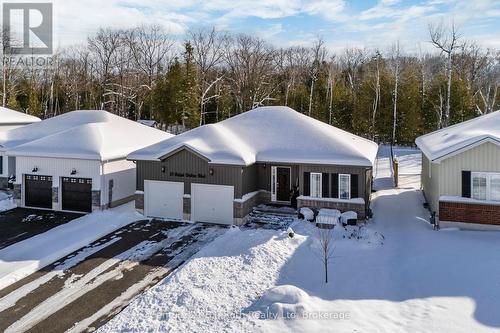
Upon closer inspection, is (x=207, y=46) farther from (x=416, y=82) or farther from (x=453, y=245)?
(x=453, y=245)

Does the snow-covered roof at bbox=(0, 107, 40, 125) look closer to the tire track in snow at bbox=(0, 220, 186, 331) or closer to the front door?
the tire track in snow at bbox=(0, 220, 186, 331)

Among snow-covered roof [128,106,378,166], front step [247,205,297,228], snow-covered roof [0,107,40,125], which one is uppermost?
snow-covered roof [0,107,40,125]

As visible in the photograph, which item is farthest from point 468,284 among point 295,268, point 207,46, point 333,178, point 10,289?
point 207,46

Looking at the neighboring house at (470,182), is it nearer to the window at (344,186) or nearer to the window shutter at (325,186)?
the window at (344,186)

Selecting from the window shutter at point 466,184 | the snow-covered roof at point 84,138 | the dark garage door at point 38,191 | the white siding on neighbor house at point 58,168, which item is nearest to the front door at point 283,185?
the window shutter at point 466,184

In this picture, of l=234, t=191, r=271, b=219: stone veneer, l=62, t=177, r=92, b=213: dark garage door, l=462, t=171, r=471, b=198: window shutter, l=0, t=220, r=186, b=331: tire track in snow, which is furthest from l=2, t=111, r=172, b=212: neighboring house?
l=462, t=171, r=471, b=198: window shutter

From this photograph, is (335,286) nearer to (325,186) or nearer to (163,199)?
(325,186)

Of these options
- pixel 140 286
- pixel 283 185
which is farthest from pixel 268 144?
pixel 140 286
